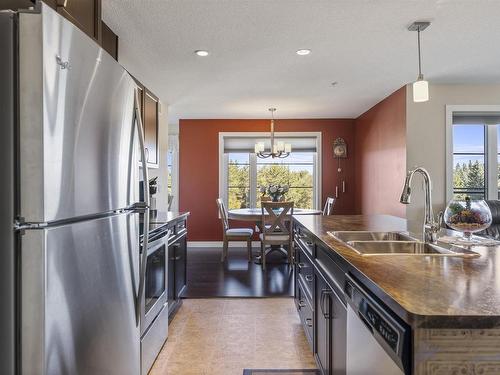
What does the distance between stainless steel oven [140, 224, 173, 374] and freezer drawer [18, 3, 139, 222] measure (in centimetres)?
91

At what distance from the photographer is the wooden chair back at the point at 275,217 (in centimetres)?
464

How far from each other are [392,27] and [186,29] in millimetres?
1588

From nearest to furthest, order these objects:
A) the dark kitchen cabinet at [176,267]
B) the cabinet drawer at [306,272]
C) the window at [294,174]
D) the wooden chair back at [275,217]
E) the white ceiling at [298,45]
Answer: the cabinet drawer at [306,272]
the white ceiling at [298,45]
the dark kitchen cabinet at [176,267]
the wooden chair back at [275,217]
the window at [294,174]

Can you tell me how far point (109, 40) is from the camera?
8.76 feet

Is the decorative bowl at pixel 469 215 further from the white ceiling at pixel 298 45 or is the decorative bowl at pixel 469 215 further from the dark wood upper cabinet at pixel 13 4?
the dark wood upper cabinet at pixel 13 4

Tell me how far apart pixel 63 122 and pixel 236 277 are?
3.53m

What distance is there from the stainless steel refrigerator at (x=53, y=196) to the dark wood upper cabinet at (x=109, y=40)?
4.81ft

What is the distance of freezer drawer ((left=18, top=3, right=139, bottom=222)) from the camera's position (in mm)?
958

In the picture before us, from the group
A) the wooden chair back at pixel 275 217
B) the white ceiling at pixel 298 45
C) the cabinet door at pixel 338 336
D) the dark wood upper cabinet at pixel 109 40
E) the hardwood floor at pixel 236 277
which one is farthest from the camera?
the wooden chair back at pixel 275 217

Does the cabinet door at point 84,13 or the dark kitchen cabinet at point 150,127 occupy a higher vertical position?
the cabinet door at point 84,13

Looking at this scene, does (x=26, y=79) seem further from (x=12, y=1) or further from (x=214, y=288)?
(x=214, y=288)

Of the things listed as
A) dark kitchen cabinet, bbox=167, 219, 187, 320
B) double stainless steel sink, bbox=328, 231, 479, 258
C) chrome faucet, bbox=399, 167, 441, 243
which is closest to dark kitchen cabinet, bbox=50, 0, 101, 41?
dark kitchen cabinet, bbox=167, 219, 187, 320

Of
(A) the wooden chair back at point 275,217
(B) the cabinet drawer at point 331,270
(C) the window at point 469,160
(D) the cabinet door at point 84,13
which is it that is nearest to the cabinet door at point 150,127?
(D) the cabinet door at point 84,13

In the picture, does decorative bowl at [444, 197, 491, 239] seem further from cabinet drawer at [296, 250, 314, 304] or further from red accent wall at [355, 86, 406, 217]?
red accent wall at [355, 86, 406, 217]
